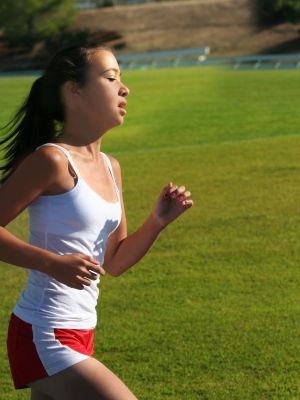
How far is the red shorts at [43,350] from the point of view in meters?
3.53

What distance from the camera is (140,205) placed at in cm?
1141

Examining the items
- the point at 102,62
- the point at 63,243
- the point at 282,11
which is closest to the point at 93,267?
the point at 63,243

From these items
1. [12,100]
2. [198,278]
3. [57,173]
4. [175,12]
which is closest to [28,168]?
[57,173]

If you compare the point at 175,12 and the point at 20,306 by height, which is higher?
the point at 20,306

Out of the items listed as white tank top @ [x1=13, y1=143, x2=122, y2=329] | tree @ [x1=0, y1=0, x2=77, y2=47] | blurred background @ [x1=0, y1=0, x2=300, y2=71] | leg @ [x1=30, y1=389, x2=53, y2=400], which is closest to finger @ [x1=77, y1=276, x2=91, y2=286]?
white tank top @ [x1=13, y1=143, x2=122, y2=329]

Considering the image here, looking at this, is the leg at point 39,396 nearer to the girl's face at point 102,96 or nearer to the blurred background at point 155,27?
the girl's face at point 102,96

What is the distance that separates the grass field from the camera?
596cm

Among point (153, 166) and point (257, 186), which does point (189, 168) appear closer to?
point (153, 166)

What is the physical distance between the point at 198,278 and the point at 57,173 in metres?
4.66

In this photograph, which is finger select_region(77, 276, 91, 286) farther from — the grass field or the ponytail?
the grass field

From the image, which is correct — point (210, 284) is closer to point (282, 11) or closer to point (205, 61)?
point (205, 61)

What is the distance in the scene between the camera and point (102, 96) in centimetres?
372

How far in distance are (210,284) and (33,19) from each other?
275 ft

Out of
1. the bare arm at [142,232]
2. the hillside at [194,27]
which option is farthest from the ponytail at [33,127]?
the hillside at [194,27]
